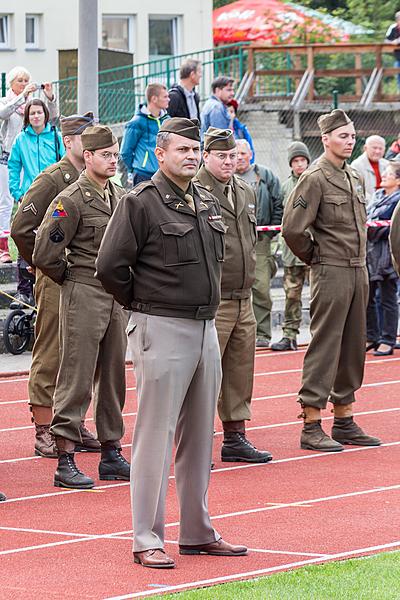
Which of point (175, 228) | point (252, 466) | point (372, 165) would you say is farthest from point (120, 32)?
point (175, 228)

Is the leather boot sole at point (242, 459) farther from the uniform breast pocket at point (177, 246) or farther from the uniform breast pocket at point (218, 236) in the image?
the uniform breast pocket at point (177, 246)

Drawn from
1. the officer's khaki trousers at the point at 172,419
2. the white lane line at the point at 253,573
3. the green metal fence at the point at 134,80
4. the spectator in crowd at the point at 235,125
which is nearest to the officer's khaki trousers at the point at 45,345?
the officer's khaki trousers at the point at 172,419

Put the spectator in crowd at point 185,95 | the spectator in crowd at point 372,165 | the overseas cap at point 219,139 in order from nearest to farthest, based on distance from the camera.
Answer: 1. the overseas cap at point 219,139
2. the spectator in crowd at point 185,95
3. the spectator in crowd at point 372,165

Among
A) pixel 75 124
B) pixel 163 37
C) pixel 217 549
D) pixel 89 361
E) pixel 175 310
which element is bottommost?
pixel 217 549

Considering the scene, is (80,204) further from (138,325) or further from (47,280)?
(138,325)

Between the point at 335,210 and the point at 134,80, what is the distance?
15.6m

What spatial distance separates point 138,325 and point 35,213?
298cm

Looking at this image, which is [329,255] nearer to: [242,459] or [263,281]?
[242,459]

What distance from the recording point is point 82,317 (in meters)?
9.80

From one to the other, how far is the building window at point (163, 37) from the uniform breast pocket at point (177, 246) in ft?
95.2

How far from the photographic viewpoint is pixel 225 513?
8.91 metres

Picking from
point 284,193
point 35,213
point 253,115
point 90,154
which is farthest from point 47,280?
point 253,115

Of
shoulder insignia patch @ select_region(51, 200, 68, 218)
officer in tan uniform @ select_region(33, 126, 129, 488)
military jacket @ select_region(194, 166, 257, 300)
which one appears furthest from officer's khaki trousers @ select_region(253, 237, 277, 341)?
shoulder insignia patch @ select_region(51, 200, 68, 218)

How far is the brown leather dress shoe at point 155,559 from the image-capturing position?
7551mm
